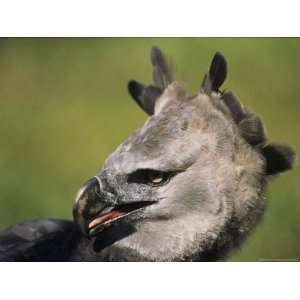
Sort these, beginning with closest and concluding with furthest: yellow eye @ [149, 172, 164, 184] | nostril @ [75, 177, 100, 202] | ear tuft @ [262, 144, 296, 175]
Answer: nostril @ [75, 177, 100, 202] → yellow eye @ [149, 172, 164, 184] → ear tuft @ [262, 144, 296, 175]

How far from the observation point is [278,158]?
3529 millimetres

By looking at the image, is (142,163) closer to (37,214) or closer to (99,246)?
(99,246)

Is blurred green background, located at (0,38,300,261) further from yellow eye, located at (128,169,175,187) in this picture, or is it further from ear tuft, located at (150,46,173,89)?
yellow eye, located at (128,169,175,187)

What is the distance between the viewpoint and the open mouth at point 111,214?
3.29 m

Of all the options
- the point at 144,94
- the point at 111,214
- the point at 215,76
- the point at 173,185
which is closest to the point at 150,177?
the point at 173,185

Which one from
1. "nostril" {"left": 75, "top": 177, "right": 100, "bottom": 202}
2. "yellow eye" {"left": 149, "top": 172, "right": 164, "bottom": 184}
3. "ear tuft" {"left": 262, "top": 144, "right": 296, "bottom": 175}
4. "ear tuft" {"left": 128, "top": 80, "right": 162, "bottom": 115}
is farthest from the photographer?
"ear tuft" {"left": 128, "top": 80, "right": 162, "bottom": 115}

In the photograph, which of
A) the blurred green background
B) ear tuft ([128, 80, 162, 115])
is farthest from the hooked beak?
ear tuft ([128, 80, 162, 115])

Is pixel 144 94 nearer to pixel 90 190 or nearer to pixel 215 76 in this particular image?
pixel 215 76

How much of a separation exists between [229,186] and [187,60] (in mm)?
838

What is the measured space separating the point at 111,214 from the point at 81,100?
0.81 m

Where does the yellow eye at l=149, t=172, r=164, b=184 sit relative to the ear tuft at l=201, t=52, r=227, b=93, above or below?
below

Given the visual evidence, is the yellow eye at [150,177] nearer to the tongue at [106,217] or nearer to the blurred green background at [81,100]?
the tongue at [106,217]

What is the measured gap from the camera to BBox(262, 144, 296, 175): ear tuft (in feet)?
11.5
